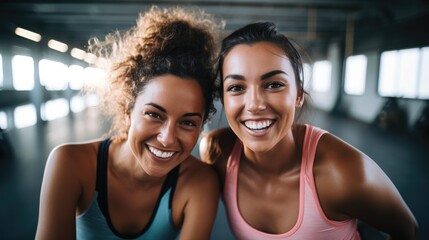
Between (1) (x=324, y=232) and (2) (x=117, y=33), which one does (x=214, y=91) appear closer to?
(2) (x=117, y=33)

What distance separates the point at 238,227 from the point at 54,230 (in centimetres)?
65

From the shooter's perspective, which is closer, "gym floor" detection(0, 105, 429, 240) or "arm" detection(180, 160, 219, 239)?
"arm" detection(180, 160, 219, 239)

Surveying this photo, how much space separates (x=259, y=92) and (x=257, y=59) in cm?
11

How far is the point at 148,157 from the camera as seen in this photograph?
41.5 inches

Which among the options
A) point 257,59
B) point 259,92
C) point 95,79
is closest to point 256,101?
point 259,92

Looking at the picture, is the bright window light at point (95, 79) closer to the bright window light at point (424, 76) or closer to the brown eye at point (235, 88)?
the brown eye at point (235, 88)

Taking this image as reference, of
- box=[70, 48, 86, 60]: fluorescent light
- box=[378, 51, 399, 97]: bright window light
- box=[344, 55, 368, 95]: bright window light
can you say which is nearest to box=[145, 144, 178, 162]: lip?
box=[70, 48, 86, 60]: fluorescent light

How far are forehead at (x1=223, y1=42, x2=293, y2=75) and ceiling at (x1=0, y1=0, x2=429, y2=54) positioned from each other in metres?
4.22

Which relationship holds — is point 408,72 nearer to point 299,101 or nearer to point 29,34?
point 299,101

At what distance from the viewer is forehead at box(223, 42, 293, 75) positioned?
0.98 m

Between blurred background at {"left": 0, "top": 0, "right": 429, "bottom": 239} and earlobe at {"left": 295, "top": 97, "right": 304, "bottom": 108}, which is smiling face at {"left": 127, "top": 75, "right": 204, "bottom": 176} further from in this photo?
blurred background at {"left": 0, "top": 0, "right": 429, "bottom": 239}

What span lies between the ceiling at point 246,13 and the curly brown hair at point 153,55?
12.7 feet

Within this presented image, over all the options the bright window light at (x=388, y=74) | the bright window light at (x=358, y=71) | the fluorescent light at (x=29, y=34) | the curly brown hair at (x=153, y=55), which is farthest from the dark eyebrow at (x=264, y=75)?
the bright window light at (x=358, y=71)

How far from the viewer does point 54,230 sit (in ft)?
3.15
